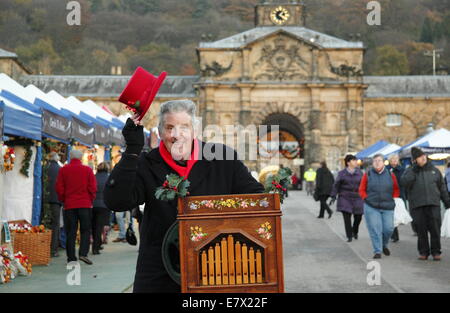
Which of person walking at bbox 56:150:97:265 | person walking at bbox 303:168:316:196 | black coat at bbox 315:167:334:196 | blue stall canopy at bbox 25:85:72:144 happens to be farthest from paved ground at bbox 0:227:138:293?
person walking at bbox 303:168:316:196

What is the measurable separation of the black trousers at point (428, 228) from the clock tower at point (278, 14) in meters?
51.3

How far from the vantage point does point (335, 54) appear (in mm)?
56219

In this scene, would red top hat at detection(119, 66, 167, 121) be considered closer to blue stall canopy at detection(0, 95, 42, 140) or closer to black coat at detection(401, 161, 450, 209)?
blue stall canopy at detection(0, 95, 42, 140)

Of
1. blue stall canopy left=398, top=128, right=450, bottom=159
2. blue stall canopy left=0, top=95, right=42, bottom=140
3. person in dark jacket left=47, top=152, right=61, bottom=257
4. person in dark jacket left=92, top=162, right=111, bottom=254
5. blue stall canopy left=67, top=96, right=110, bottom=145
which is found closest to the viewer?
blue stall canopy left=0, top=95, right=42, bottom=140

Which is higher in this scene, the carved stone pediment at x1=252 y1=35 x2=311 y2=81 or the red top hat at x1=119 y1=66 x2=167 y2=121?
the carved stone pediment at x1=252 y1=35 x2=311 y2=81

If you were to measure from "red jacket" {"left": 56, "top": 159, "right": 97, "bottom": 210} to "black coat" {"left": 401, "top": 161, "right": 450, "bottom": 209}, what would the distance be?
19.7ft

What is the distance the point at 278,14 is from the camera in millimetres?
60812

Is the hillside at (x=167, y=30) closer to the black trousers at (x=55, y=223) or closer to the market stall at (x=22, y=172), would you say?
the black trousers at (x=55, y=223)

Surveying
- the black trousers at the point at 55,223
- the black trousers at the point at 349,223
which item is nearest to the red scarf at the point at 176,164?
the black trousers at the point at 55,223

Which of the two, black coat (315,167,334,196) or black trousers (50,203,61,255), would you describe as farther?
black coat (315,167,334,196)

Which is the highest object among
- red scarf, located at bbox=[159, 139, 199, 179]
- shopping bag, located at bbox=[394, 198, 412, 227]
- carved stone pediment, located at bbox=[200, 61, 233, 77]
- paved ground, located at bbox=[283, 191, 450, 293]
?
carved stone pediment, located at bbox=[200, 61, 233, 77]

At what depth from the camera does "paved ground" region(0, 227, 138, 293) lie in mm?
8258
